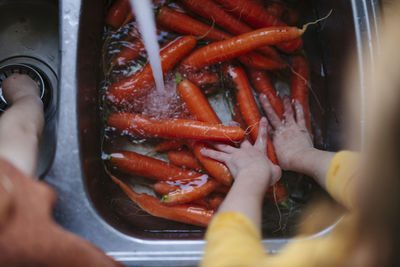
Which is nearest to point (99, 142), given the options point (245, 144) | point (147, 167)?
point (147, 167)

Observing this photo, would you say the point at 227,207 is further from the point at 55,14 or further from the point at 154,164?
the point at 55,14

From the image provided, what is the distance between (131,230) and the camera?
107cm

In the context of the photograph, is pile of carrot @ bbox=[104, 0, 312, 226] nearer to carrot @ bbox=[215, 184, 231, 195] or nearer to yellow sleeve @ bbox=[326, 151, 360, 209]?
carrot @ bbox=[215, 184, 231, 195]

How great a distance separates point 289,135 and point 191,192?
461 mm

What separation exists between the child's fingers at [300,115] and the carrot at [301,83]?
3 cm

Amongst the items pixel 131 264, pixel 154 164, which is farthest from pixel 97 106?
pixel 131 264

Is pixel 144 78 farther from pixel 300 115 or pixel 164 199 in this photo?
pixel 300 115

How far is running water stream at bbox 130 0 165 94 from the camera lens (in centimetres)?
115

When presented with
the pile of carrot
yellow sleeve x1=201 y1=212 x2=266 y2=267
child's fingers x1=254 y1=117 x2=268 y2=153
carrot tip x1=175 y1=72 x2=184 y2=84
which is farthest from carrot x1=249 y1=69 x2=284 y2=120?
yellow sleeve x1=201 y1=212 x2=266 y2=267

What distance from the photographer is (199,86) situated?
1286 mm

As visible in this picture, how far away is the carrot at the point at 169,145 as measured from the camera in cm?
126

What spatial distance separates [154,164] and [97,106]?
33 cm

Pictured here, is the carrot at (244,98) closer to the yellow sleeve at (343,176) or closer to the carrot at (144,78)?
the carrot at (144,78)

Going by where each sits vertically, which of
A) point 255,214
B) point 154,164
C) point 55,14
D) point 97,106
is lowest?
point 255,214
